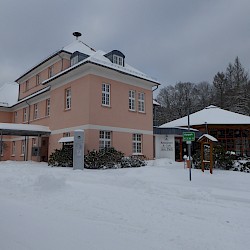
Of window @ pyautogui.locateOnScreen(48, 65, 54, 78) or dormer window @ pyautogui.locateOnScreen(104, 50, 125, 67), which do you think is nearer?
dormer window @ pyautogui.locateOnScreen(104, 50, 125, 67)

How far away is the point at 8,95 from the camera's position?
36531mm

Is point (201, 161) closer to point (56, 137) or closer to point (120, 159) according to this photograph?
point (120, 159)

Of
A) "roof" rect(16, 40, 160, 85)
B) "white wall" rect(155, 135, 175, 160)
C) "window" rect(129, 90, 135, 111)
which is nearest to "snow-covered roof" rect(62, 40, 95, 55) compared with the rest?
"roof" rect(16, 40, 160, 85)

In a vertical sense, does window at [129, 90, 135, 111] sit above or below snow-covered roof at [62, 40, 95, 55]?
below

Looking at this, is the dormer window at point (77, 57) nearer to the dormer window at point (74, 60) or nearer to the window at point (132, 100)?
the dormer window at point (74, 60)

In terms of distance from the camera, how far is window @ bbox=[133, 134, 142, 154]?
2253 centimetres

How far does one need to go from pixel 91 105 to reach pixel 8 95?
72.4 feet

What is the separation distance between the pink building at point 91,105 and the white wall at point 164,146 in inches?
102

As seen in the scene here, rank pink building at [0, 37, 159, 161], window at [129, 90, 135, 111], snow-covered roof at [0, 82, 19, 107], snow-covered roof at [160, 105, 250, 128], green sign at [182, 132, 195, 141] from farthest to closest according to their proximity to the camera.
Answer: snow-covered roof at [0, 82, 19, 107] → snow-covered roof at [160, 105, 250, 128] → window at [129, 90, 135, 111] → pink building at [0, 37, 159, 161] → green sign at [182, 132, 195, 141]

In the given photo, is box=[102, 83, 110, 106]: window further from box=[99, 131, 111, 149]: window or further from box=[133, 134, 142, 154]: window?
box=[133, 134, 142, 154]: window

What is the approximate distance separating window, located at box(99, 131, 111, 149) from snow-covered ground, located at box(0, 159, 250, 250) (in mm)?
9771

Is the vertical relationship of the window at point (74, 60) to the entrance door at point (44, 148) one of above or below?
above

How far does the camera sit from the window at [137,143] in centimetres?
2253

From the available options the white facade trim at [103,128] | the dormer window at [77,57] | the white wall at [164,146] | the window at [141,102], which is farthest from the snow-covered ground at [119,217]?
the white wall at [164,146]
